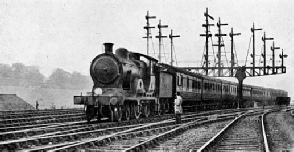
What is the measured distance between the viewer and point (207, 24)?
4650cm

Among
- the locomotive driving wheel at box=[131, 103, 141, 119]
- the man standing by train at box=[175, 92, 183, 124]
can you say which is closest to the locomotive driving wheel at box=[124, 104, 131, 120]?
the locomotive driving wheel at box=[131, 103, 141, 119]

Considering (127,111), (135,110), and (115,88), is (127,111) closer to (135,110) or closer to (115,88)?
(135,110)

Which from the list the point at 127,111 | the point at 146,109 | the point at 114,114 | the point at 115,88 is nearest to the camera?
the point at 114,114

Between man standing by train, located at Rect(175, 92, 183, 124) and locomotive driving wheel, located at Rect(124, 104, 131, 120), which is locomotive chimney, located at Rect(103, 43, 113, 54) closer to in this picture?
locomotive driving wheel, located at Rect(124, 104, 131, 120)

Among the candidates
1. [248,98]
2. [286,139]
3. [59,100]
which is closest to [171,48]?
[248,98]

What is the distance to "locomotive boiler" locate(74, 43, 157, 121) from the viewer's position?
16.0 metres

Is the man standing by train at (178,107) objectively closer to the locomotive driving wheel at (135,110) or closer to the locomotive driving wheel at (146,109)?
the locomotive driving wheel at (135,110)

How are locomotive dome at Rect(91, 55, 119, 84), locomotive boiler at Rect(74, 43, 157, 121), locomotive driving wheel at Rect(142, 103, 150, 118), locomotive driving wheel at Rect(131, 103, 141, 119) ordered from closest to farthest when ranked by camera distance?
locomotive boiler at Rect(74, 43, 157, 121) < locomotive dome at Rect(91, 55, 119, 84) < locomotive driving wheel at Rect(131, 103, 141, 119) < locomotive driving wheel at Rect(142, 103, 150, 118)

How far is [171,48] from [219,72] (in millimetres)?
6299

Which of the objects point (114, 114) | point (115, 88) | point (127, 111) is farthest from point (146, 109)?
point (114, 114)

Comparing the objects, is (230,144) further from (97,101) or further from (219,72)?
(219,72)

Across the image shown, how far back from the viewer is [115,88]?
1652 centimetres

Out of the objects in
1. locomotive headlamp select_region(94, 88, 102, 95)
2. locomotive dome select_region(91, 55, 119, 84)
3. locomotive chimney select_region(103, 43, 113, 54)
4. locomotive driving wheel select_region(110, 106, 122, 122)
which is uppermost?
locomotive chimney select_region(103, 43, 113, 54)

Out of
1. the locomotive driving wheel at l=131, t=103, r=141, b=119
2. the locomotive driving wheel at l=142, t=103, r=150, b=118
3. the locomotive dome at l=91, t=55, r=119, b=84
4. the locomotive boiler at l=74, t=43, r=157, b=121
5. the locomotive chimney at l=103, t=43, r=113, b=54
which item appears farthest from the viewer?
the locomotive driving wheel at l=142, t=103, r=150, b=118
